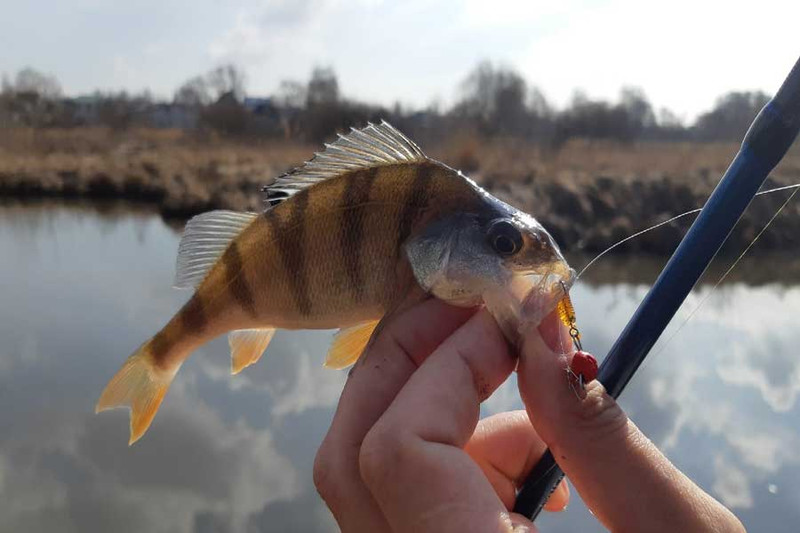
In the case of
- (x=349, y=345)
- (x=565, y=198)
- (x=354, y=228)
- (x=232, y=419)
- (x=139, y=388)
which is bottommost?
(x=232, y=419)

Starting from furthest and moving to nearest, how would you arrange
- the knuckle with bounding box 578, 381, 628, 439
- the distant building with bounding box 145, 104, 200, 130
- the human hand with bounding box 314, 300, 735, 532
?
the distant building with bounding box 145, 104, 200, 130
the knuckle with bounding box 578, 381, 628, 439
the human hand with bounding box 314, 300, 735, 532

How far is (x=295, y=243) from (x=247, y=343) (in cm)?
27

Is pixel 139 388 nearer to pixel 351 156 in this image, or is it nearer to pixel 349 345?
pixel 349 345

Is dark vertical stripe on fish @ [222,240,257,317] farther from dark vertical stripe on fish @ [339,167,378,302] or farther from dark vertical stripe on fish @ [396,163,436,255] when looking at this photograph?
dark vertical stripe on fish @ [396,163,436,255]

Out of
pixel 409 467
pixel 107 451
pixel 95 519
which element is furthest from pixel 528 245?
pixel 107 451

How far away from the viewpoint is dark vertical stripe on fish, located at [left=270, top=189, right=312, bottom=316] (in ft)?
4.02

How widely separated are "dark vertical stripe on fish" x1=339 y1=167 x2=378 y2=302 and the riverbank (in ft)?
27.6

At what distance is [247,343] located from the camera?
4.43ft

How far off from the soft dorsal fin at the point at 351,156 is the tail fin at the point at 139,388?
1.48ft

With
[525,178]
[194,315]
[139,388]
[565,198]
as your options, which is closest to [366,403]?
[194,315]

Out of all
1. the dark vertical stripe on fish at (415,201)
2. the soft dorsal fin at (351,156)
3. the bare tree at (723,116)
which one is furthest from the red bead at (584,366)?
the bare tree at (723,116)

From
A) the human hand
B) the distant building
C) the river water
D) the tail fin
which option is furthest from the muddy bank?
the distant building

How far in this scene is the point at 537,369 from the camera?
92 centimetres

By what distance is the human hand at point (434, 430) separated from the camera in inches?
30.2
